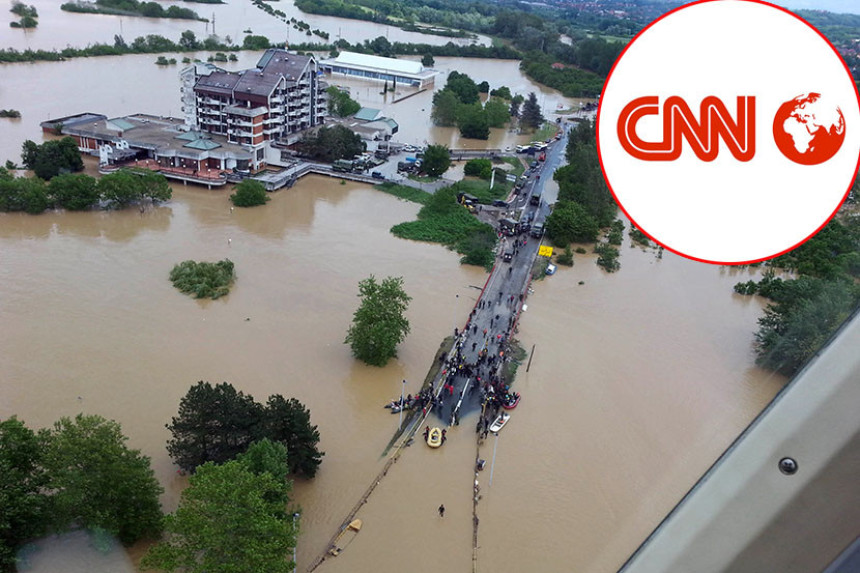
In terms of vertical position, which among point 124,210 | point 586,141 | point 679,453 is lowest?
point 124,210

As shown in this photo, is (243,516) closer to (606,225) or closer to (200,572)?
(200,572)

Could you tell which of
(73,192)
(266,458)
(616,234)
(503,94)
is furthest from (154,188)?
(503,94)

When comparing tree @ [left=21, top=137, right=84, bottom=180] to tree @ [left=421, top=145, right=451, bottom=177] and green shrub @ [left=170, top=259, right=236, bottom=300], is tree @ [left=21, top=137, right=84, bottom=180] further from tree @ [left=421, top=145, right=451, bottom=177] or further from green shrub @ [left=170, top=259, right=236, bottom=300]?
tree @ [left=421, top=145, right=451, bottom=177]

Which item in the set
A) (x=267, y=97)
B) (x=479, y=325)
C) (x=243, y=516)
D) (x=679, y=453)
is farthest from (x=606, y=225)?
(x=679, y=453)

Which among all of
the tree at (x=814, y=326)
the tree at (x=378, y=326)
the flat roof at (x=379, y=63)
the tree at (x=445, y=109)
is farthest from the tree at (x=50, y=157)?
the flat roof at (x=379, y=63)

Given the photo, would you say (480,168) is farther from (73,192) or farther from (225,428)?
(225,428)

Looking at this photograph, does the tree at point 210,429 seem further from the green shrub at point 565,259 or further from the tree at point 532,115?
the tree at point 532,115
